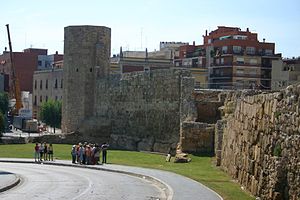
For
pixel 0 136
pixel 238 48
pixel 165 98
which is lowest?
pixel 0 136

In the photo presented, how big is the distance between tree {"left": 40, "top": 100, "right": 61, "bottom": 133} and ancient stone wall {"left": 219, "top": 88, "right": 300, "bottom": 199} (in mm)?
54865

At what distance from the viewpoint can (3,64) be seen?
119 meters

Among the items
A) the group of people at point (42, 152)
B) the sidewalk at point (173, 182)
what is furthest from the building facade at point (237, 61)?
the sidewalk at point (173, 182)

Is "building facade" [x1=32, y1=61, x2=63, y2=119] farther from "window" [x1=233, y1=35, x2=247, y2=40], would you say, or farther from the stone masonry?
the stone masonry

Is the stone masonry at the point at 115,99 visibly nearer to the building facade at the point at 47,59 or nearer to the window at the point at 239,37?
the window at the point at 239,37

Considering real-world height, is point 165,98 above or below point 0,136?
above

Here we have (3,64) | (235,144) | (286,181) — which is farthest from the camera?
(3,64)

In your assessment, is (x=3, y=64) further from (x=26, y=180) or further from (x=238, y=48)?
(x=26, y=180)

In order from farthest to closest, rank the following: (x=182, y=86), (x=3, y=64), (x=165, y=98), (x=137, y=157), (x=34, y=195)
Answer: (x=3, y=64), (x=165, y=98), (x=182, y=86), (x=137, y=157), (x=34, y=195)

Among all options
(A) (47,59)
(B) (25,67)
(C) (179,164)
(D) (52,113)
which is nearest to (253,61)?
(D) (52,113)

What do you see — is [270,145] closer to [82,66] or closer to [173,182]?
[173,182]

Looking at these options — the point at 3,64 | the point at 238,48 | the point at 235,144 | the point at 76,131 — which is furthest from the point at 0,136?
the point at 3,64

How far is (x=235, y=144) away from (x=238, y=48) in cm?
6051

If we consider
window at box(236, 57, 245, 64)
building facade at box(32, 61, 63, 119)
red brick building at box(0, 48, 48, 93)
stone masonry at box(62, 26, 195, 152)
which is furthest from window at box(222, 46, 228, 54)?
red brick building at box(0, 48, 48, 93)
